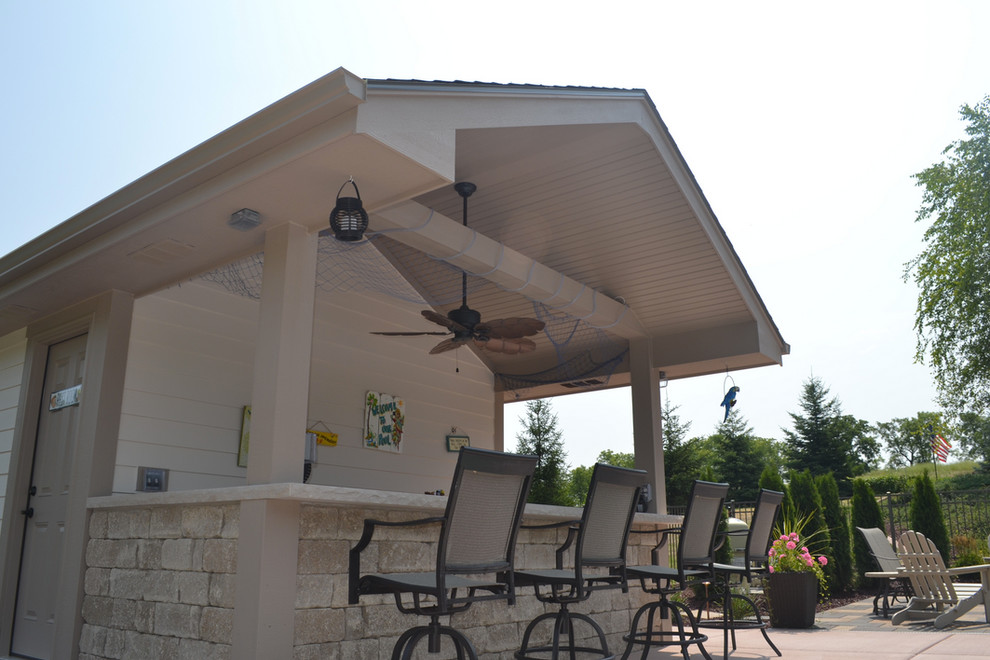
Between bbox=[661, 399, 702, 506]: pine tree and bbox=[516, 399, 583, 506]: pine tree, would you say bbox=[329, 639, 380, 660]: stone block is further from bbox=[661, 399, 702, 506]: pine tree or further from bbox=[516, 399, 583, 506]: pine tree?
bbox=[661, 399, 702, 506]: pine tree

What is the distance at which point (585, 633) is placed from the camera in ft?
15.8

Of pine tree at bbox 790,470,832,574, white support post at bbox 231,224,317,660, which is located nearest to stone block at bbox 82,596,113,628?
white support post at bbox 231,224,317,660

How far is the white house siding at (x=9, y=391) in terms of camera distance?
5730 millimetres

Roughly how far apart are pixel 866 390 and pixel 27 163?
1573 inches

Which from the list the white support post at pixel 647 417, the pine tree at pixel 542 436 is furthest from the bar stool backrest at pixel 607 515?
the pine tree at pixel 542 436

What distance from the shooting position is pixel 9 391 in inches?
233

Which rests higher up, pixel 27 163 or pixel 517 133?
pixel 27 163

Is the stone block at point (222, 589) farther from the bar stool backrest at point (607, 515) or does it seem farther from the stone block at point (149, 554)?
the bar stool backrest at point (607, 515)

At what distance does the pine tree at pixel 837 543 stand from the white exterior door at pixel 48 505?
831 cm

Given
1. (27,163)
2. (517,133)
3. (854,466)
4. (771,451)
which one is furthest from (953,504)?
(771,451)

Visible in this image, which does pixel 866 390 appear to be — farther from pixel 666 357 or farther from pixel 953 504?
pixel 666 357

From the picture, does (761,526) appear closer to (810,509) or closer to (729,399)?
(729,399)

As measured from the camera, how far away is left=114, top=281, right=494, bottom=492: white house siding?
16.7ft

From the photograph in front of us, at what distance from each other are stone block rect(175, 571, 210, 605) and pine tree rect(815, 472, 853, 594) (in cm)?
804
